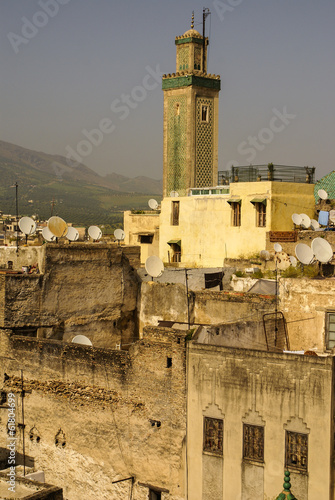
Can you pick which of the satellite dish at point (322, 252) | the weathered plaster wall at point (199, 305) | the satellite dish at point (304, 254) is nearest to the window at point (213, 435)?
the weathered plaster wall at point (199, 305)

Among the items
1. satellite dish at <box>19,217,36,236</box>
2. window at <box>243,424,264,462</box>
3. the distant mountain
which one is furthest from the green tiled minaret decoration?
the distant mountain

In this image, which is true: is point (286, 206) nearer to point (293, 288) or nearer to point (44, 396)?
point (293, 288)

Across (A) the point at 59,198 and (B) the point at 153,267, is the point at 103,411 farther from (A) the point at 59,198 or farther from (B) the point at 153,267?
(A) the point at 59,198

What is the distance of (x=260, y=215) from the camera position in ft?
86.4

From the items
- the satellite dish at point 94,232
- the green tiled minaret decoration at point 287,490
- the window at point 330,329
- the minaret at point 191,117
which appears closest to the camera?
the green tiled minaret decoration at point 287,490

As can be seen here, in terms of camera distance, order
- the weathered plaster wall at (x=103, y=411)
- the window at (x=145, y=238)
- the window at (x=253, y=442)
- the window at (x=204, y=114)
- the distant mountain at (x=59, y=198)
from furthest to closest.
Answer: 1. the distant mountain at (x=59, y=198)
2. the window at (x=204, y=114)
3. the window at (x=145, y=238)
4. the weathered plaster wall at (x=103, y=411)
5. the window at (x=253, y=442)

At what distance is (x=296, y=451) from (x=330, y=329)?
4.56 m

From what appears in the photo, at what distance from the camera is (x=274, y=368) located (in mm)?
15039

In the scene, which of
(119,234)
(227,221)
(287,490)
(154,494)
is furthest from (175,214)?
(287,490)

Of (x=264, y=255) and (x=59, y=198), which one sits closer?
(x=264, y=255)

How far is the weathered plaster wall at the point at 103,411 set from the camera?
54.4 ft

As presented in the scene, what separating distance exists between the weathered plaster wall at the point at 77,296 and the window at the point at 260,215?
577 centimetres

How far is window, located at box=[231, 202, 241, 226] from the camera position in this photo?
27242mm

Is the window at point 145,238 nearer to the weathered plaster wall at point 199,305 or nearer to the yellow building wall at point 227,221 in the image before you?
the yellow building wall at point 227,221
